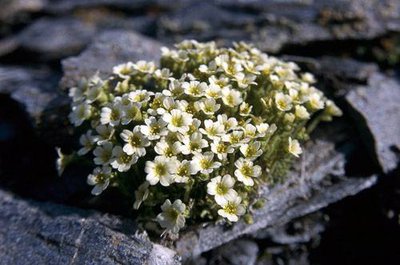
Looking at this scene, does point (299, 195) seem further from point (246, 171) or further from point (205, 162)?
point (205, 162)

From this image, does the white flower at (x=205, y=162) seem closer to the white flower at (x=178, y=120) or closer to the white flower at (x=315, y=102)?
the white flower at (x=178, y=120)

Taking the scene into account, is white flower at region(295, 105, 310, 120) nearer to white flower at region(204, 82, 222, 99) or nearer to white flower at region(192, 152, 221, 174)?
white flower at region(204, 82, 222, 99)

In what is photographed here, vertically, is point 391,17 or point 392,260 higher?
point 391,17

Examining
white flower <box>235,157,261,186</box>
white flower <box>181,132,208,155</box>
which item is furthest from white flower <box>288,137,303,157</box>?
white flower <box>181,132,208,155</box>

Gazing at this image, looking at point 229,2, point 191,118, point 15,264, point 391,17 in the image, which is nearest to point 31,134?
point 15,264

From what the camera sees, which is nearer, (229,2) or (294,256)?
(294,256)

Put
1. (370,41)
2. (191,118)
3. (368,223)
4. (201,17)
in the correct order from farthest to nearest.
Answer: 1. (201,17)
2. (370,41)
3. (368,223)
4. (191,118)

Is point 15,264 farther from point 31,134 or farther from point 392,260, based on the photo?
point 392,260
